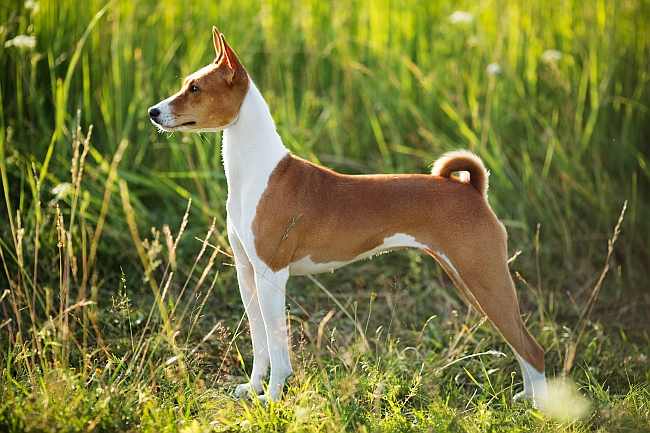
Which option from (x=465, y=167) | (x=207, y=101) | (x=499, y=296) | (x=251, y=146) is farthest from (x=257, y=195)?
(x=499, y=296)

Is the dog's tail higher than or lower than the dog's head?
lower

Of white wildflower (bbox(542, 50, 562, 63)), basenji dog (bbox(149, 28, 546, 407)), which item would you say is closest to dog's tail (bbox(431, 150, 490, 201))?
basenji dog (bbox(149, 28, 546, 407))

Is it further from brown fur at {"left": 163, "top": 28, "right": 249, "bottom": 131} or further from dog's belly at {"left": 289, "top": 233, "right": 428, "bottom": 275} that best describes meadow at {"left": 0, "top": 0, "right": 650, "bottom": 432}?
brown fur at {"left": 163, "top": 28, "right": 249, "bottom": 131}

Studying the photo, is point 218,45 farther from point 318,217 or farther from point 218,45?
point 318,217

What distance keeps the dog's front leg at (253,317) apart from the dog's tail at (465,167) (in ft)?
3.48

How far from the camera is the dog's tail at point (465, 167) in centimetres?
358

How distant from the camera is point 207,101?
3340mm

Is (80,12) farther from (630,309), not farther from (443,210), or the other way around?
(630,309)

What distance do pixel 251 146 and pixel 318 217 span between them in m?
0.47

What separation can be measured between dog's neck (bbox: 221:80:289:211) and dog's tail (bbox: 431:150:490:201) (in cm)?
84

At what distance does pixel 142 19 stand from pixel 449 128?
8.87 ft

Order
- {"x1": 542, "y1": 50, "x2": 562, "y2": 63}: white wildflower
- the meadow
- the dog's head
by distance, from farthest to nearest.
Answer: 1. {"x1": 542, "y1": 50, "x2": 562, "y2": 63}: white wildflower
2. the meadow
3. the dog's head

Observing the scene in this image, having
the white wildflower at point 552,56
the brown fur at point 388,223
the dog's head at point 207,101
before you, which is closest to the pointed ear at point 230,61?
the dog's head at point 207,101

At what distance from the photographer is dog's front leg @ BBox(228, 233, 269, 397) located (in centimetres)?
365
